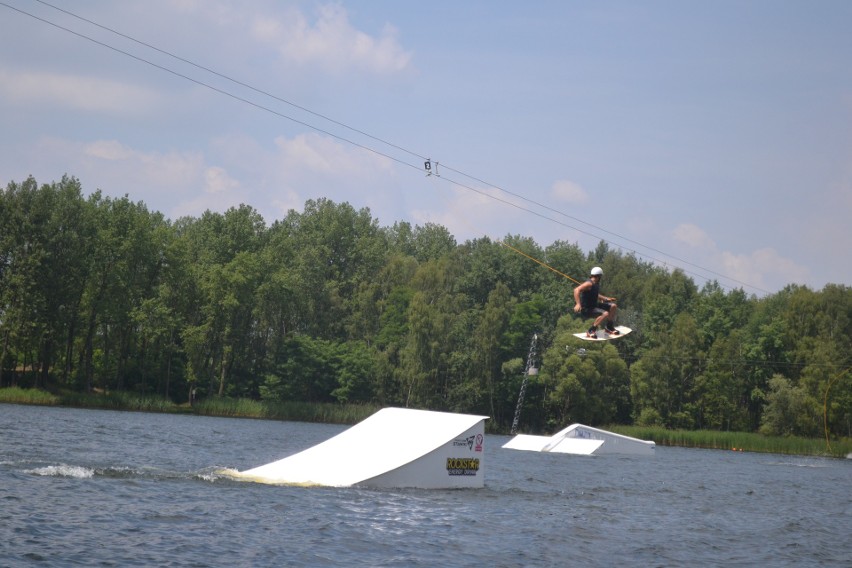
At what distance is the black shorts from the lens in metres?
24.5

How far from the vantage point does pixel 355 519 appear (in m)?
19.9

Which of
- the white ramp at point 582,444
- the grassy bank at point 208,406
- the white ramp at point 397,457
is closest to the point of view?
the white ramp at point 397,457

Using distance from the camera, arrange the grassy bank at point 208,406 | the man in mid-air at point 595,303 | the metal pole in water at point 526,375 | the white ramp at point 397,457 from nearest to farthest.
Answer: the man in mid-air at point 595,303, the white ramp at point 397,457, the grassy bank at point 208,406, the metal pole in water at point 526,375

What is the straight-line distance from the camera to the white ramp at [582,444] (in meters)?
57.5

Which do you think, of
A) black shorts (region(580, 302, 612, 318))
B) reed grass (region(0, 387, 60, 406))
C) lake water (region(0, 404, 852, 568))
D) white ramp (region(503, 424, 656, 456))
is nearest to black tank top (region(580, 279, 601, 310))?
black shorts (region(580, 302, 612, 318))

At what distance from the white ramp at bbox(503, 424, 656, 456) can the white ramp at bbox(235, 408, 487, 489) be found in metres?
30.5

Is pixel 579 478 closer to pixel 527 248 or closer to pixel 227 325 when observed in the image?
pixel 227 325

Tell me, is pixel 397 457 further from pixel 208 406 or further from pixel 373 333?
pixel 373 333

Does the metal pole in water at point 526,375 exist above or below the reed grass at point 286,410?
above

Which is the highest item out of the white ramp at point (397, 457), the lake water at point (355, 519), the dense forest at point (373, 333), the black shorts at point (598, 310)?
the dense forest at point (373, 333)

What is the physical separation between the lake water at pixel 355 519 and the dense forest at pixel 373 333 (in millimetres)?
43330

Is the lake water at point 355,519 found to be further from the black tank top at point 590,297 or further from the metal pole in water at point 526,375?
the metal pole in water at point 526,375

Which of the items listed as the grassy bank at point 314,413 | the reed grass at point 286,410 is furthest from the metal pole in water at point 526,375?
the reed grass at point 286,410

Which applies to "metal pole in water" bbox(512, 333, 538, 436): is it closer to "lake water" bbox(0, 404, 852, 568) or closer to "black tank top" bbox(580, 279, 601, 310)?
"lake water" bbox(0, 404, 852, 568)
